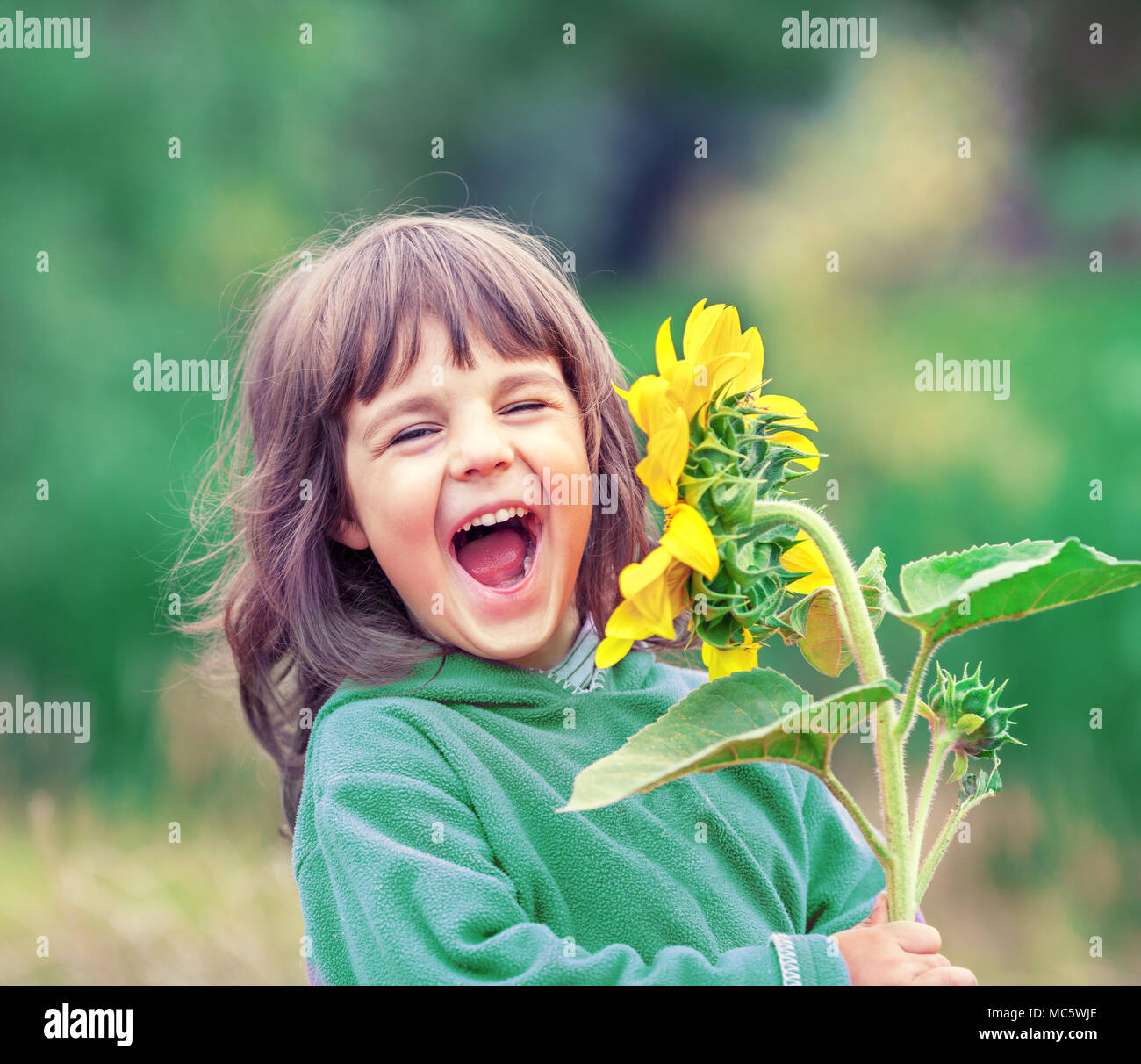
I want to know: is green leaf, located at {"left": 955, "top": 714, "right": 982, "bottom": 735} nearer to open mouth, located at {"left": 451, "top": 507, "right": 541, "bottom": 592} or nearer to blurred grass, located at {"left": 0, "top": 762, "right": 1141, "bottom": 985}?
open mouth, located at {"left": 451, "top": 507, "right": 541, "bottom": 592}

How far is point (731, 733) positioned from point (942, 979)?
0.22 metres

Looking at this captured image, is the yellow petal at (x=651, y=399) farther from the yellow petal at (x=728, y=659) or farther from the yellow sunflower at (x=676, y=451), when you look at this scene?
the yellow petal at (x=728, y=659)

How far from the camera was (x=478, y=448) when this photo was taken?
2.92ft

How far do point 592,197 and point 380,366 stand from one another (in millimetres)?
2946

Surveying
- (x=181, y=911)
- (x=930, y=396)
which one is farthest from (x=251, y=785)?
(x=930, y=396)

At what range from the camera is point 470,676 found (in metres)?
0.99

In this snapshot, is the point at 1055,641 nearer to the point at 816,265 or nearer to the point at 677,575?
the point at 816,265

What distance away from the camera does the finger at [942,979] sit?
0.65m

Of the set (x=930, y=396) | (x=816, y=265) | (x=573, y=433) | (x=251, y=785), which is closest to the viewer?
(x=573, y=433)

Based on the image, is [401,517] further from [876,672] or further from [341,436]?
[876,672]

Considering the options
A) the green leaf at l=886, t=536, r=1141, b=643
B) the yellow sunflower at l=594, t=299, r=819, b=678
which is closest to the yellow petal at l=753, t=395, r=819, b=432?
the yellow sunflower at l=594, t=299, r=819, b=678

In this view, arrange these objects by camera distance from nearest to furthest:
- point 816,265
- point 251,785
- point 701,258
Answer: point 251,785
point 816,265
point 701,258

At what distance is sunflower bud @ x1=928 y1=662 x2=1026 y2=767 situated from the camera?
67cm

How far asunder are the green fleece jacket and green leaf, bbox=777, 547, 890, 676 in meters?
0.19
